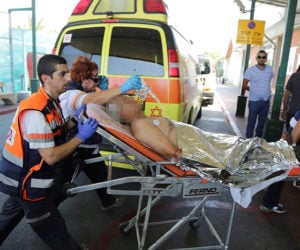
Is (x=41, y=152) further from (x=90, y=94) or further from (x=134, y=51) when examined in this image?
(x=134, y=51)

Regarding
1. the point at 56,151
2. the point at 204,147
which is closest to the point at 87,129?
the point at 56,151

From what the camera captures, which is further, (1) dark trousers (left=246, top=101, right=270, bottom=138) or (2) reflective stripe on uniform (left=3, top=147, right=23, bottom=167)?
(1) dark trousers (left=246, top=101, right=270, bottom=138)

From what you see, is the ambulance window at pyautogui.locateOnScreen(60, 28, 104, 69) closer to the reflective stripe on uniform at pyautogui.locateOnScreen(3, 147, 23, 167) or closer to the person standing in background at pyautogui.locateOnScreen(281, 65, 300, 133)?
the reflective stripe on uniform at pyautogui.locateOnScreen(3, 147, 23, 167)

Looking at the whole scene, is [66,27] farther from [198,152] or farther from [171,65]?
[198,152]

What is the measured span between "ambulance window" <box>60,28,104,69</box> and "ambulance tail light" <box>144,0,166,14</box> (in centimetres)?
71

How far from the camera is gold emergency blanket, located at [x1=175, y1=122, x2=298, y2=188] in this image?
7.73 ft

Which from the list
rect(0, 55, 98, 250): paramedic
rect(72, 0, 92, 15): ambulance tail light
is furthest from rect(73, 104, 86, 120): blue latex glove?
rect(72, 0, 92, 15): ambulance tail light

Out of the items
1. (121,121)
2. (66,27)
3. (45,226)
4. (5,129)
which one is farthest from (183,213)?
(5,129)

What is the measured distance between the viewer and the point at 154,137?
2451 mm

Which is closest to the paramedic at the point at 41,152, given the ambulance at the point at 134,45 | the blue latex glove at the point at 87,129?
the blue latex glove at the point at 87,129

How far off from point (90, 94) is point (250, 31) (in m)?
7.80

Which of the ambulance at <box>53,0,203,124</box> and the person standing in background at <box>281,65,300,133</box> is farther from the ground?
the ambulance at <box>53,0,203,124</box>

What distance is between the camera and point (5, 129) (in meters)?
6.95

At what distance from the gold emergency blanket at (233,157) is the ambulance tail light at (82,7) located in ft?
8.98
